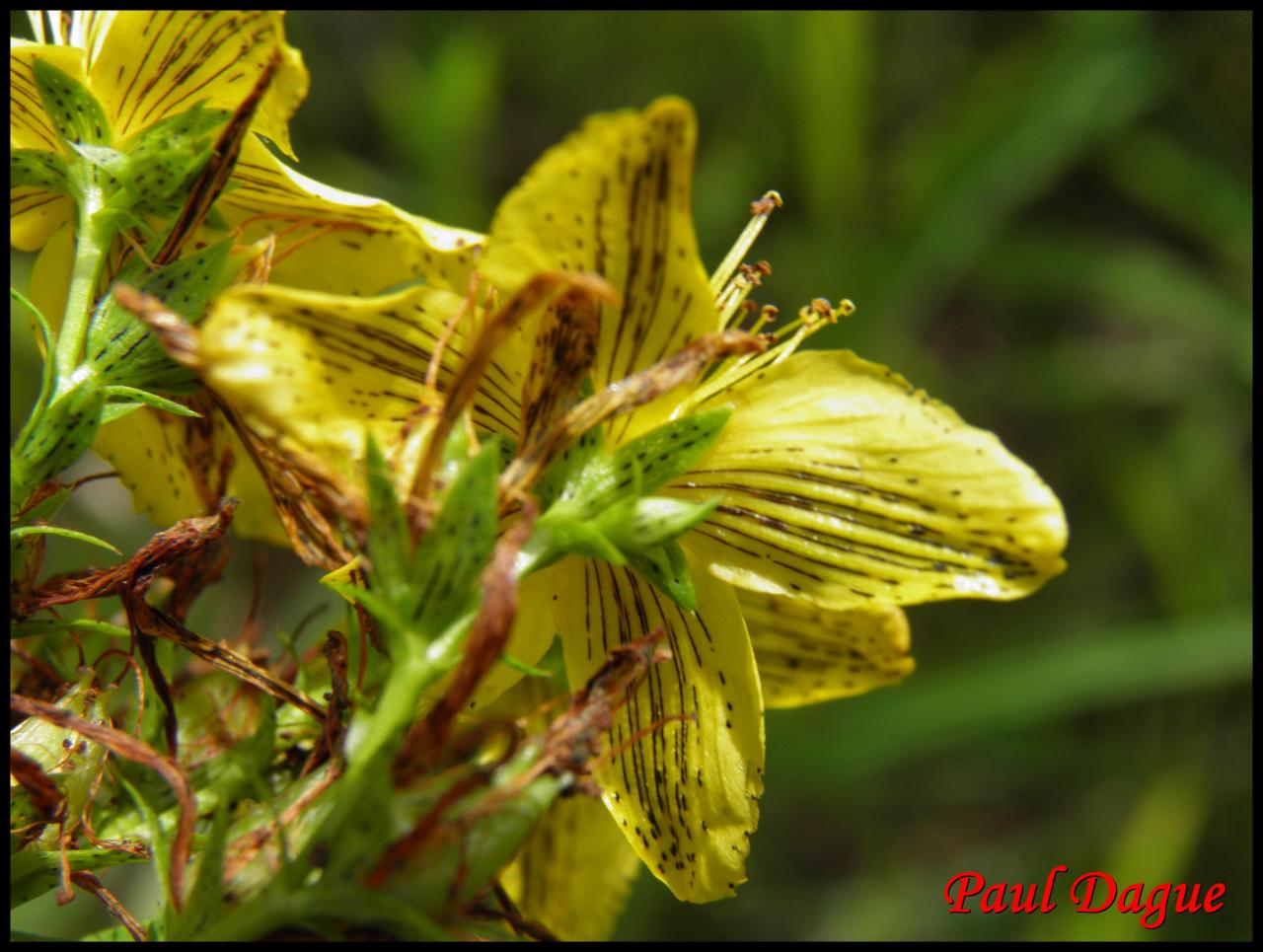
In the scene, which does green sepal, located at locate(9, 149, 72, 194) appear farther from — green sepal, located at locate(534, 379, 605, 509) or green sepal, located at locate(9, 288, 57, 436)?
green sepal, located at locate(534, 379, 605, 509)

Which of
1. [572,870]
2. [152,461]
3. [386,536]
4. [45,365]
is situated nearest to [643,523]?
[386,536]

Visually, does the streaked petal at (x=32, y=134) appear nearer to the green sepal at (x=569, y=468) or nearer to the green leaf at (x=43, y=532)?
the green leaf at (x=43, y=532)

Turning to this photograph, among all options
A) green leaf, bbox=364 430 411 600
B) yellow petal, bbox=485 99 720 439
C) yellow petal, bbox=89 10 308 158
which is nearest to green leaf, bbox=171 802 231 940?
green leaf, bbox=364 430 411 600

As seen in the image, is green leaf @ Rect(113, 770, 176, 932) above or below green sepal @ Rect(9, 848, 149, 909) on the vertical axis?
above

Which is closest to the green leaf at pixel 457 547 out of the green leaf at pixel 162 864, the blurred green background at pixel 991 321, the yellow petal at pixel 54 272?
the green leaf at pixel 162 864

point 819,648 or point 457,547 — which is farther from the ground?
point 457,547

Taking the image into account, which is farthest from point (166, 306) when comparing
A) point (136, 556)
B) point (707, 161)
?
point (707, 161)

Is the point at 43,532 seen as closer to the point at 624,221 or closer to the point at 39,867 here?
the point at 39,867

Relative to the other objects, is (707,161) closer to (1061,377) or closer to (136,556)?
(1061,377)
